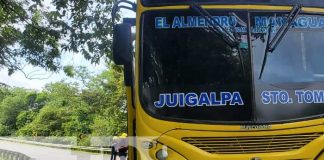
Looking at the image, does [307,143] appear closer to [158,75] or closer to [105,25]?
[158,75]

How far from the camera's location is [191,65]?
5.11 metres

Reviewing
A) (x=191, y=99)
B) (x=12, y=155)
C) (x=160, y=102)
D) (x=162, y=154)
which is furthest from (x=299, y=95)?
(x=12, y=155)

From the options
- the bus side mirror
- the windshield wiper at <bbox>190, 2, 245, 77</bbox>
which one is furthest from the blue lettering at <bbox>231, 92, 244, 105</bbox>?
the bus side mirror

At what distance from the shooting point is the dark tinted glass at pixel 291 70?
499 centimetres

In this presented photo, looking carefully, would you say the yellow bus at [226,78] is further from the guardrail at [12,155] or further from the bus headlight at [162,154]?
the guardrail at [12,155]

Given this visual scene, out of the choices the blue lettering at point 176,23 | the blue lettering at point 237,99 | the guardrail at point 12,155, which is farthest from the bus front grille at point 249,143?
the guardrail at point 12,155

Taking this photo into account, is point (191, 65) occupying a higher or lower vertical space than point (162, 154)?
higher

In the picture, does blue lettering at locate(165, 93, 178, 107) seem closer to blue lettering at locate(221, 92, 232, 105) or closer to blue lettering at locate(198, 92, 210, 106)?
blue lettering at locate(198, 92, 210, 106)

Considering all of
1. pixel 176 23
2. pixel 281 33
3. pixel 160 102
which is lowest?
pixel 160 102

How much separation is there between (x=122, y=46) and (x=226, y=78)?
3.77ft

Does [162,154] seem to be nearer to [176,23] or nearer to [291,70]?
[176,23]

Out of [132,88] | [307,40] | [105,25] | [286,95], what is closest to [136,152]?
[132,88]

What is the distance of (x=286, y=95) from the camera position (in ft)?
16.5

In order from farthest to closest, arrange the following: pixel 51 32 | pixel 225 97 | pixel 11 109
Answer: pixel 11 109, pixel 51 32, pixel 225 97
